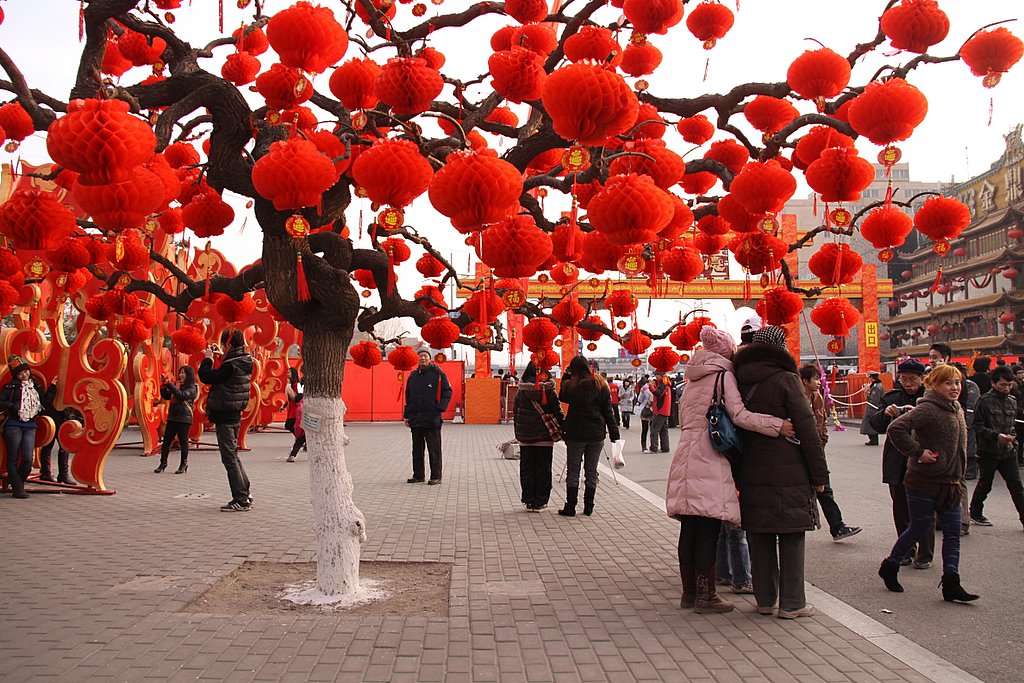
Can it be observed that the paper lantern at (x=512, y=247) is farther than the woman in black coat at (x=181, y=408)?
No

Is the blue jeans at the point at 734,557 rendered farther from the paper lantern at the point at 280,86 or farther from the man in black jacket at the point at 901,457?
the paper lantern at the point at 280,86

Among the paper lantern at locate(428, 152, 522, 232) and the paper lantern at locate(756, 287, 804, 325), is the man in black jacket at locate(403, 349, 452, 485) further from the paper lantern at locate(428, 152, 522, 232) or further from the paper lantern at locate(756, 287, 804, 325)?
the paper lantern at locate(428, 152, 522, 232)

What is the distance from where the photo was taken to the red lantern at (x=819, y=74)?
15.7 feet

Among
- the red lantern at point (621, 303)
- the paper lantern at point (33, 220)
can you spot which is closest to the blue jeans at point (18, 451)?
the paper lantern at point (33, 220)

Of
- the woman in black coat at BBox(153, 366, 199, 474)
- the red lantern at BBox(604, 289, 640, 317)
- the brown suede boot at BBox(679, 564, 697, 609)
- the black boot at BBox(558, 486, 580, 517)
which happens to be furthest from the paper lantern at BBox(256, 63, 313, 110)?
the woman in black coat at BBox(153, 366, 199, 474)

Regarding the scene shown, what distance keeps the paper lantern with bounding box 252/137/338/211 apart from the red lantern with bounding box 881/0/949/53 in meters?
3.33

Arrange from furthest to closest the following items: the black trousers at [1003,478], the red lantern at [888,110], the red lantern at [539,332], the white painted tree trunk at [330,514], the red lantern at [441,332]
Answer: the red lantern at [539,332]
the black trousers at [1003,478]
the red lantern at [441,332]
the white painted tree trunk at [330,514]
the red lantern at [888,110]

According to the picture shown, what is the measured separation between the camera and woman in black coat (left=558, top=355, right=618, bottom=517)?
8516mm

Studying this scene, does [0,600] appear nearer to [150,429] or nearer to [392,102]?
[392,102]

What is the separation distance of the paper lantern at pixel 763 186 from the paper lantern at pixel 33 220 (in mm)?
4155

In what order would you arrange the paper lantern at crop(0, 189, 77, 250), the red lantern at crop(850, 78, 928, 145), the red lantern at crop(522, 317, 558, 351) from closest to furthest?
the red lantern at crop(850, 78, 928, 145), the paper lantern at crop(0, 189, 77, 250), the red lantern at crop(522, 317, 558, 351)

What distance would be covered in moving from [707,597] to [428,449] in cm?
663

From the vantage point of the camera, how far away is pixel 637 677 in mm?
3807

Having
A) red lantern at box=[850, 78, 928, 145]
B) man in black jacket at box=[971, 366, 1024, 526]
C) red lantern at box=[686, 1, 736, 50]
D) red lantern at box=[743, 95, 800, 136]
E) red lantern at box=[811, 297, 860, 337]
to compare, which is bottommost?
man in black jacket at box=[971, 366, 1024, 526]
